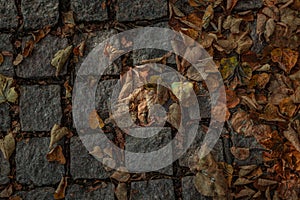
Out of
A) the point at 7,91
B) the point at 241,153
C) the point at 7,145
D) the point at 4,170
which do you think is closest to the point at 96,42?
the point at 7,91

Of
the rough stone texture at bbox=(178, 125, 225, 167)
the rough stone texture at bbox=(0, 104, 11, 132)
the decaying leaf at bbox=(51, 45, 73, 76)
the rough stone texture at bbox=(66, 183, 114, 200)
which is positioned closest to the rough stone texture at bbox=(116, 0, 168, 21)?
the decaying leaf at bbox=(51, 45, 73, 76)

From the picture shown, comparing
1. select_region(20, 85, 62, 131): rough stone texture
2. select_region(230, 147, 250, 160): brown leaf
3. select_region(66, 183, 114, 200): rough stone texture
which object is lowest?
select_region(66, 183, 114, 200): rough stone texture

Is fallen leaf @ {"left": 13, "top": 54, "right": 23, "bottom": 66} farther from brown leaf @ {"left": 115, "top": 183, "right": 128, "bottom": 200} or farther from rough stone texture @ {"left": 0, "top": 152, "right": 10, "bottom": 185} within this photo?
brown leaf @ {"left": 115, "top": 183, "right": 128, "bottom": 200}

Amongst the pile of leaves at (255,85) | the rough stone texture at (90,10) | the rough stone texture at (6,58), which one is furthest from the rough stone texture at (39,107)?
the pile of leaves at (255,85)

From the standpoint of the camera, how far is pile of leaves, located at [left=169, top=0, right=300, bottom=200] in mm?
1907

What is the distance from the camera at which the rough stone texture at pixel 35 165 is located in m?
1.98

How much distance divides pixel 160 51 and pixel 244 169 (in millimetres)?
650

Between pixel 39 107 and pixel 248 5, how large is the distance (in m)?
1.06

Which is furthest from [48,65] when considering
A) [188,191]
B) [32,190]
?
[188,191]

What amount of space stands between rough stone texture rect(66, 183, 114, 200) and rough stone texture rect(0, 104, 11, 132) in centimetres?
41

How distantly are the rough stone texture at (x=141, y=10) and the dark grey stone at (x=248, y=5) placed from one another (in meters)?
0.33

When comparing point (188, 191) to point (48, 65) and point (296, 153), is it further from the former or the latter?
point (48, 65)

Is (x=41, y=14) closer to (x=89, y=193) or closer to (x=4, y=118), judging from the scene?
(x=4, y=118)

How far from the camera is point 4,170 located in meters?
1.99
